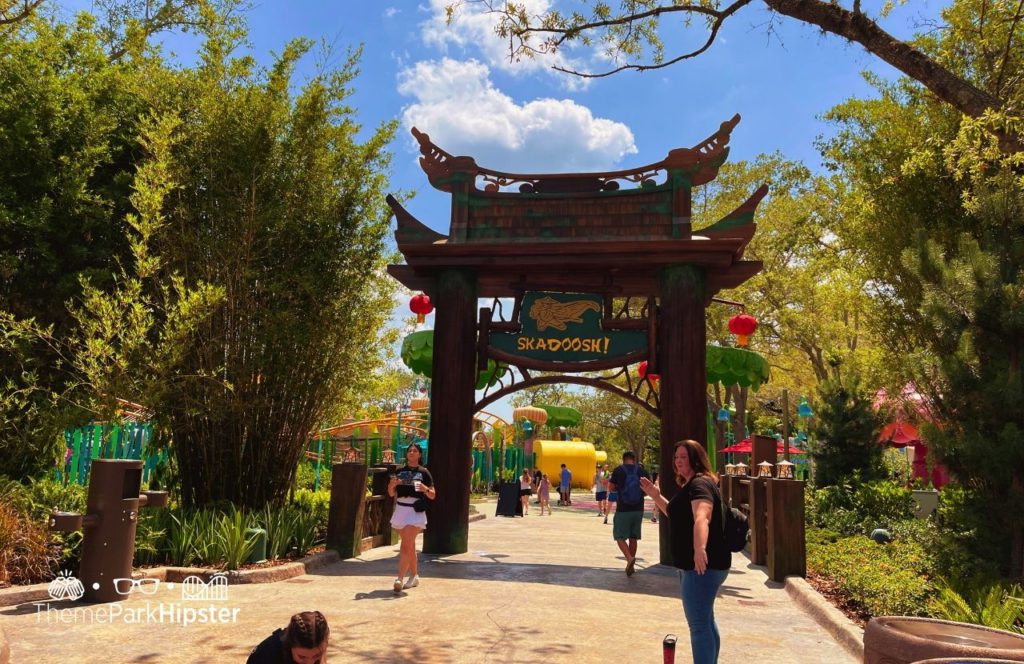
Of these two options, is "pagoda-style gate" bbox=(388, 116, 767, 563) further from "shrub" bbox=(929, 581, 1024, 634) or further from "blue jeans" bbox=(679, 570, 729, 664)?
"blue jeans" bbox=(679, 570, 729, 664)

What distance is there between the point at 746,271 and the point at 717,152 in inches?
69.2

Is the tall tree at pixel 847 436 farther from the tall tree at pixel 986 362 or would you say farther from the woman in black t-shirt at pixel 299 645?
the woman in black t-shirt at pixel 299 645

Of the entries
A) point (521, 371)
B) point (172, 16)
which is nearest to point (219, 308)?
point (521, 371)

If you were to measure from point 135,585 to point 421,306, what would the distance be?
8816 mm

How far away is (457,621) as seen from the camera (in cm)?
622

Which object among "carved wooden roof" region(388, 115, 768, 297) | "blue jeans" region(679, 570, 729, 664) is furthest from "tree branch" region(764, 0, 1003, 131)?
"blue jeans" region(679, 570, 729, 664)

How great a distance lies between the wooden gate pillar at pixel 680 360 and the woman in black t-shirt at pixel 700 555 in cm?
530

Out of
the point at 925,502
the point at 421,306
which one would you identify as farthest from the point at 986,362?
the point at 421,306

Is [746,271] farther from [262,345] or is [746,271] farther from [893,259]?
[262,345]

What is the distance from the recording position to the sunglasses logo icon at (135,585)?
6508 millimetres

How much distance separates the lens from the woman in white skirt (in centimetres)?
754

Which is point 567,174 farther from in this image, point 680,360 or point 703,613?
point 703,613

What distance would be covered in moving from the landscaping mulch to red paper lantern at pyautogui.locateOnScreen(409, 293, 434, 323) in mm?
8907

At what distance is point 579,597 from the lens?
7559 mm
